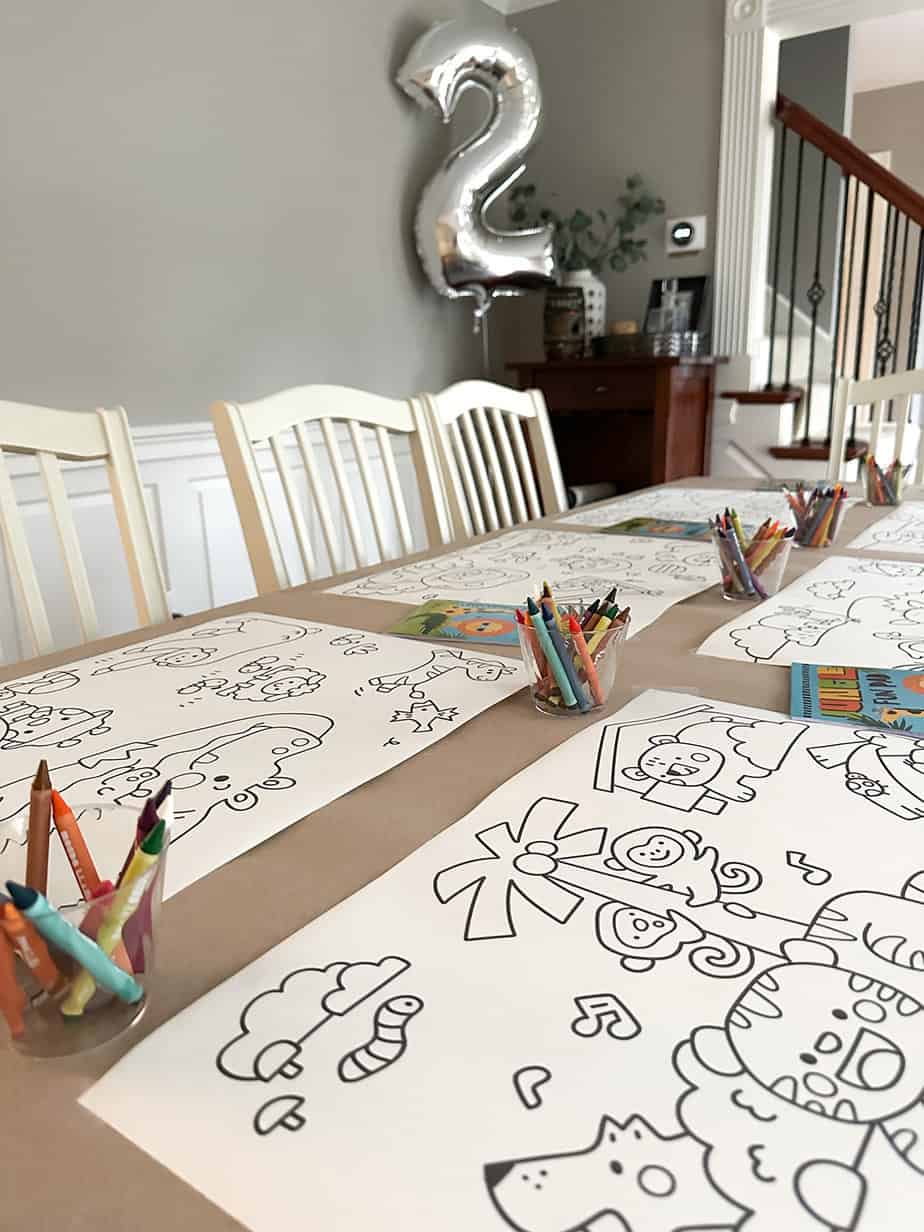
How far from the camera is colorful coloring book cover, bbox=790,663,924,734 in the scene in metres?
0.60

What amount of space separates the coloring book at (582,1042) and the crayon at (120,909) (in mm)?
29

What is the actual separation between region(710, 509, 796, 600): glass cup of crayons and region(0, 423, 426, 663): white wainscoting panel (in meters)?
1.29

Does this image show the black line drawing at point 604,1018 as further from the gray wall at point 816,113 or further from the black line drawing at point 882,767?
the gray wall at point 816,113

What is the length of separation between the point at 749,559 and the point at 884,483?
2.27 feet

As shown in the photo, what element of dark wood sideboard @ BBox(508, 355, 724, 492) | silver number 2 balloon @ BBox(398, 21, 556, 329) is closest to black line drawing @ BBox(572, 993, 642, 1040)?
dark wood sideboard @ BBox(508, 355, 724, 492)

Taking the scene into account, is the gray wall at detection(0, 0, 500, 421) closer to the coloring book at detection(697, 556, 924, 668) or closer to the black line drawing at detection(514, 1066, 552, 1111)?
the coloring book at detection(697, 556, 924, 668)

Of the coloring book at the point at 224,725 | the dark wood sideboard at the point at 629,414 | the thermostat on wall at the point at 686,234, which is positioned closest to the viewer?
the coloring book at the point at 224,725

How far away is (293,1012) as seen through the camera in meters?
0.34

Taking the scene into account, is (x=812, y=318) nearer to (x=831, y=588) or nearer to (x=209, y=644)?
(x=831, y=588)

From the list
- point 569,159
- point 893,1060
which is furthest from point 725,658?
point 569,159

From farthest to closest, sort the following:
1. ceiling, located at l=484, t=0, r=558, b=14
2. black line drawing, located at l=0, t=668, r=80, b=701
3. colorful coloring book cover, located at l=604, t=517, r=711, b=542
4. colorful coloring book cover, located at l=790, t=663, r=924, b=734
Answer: ceiling, located at l=484, t=0, r=558, b=14, colorful coloring book cover, located at l=604, t=517, r=711, b=542, black line drawing, located at l=0, t=668, r=80, b=701, colorful coloring book cover, located at l=790, t=663, r=924, b=734

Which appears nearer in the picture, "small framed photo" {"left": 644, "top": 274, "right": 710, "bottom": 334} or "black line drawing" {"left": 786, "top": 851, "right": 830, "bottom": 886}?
"black line drawing" {"left": 786, "top": 851, "right": 830, "bottom": 886}

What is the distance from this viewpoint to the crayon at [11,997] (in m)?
0.31

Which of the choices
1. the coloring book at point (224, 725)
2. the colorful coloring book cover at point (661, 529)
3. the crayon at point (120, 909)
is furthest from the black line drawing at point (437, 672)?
the colorful coloring book cover at point (661, 529)
